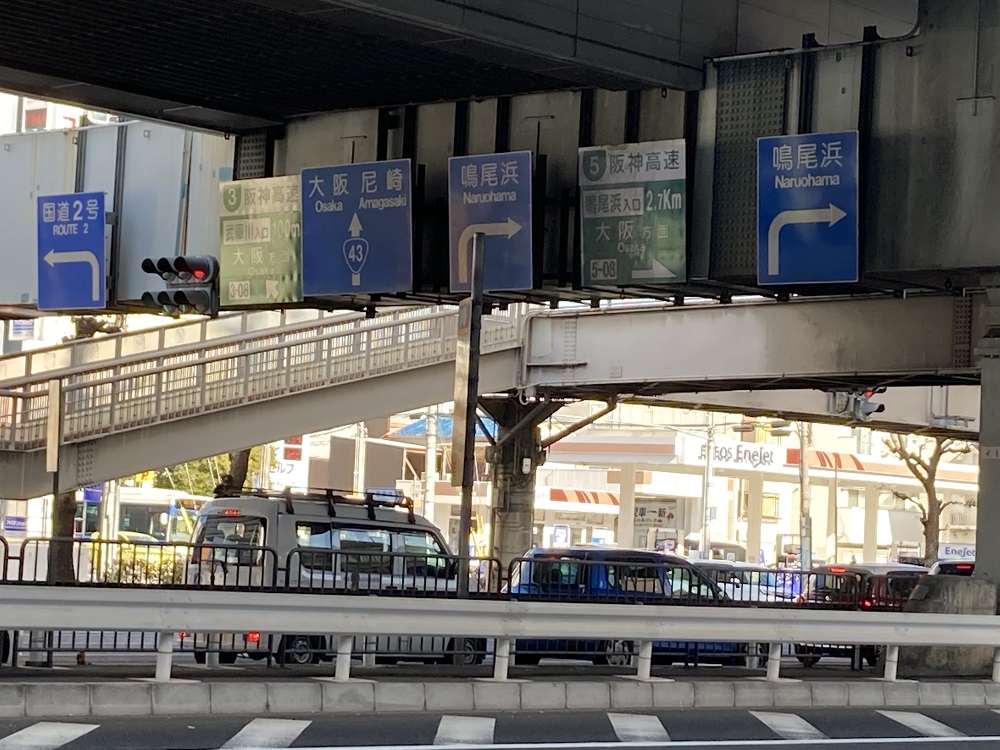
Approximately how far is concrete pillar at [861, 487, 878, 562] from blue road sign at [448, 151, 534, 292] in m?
52.9

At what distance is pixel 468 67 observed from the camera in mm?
19469

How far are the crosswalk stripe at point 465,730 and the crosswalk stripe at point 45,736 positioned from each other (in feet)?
8.18

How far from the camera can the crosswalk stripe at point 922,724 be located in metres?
13.2

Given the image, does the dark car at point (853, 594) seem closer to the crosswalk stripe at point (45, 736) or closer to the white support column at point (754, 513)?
the crosswalk stripe at point (45, 736)

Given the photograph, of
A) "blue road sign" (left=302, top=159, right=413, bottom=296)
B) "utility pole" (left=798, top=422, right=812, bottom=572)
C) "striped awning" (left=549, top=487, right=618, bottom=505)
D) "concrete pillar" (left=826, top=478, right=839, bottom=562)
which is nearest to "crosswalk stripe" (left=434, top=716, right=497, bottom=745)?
"blue road sign" (left=302, top=159, right=413, bottom=296)

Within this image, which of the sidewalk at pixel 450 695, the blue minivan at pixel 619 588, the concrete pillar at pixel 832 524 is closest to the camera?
the sidewalk at pixel 450 695

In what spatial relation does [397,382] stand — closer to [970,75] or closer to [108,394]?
[108,394]

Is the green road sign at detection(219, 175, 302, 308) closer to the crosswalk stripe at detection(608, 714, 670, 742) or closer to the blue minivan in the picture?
the blue minivan

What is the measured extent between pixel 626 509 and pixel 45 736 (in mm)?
53944

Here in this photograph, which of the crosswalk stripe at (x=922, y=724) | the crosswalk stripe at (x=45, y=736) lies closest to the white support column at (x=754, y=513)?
the crosswalk stripe at (x=922, y=724)

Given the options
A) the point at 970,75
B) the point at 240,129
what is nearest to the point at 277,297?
the point at 240,129

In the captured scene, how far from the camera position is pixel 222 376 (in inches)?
1180

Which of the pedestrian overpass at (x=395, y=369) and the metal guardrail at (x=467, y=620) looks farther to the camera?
the pedestrian overpass at (x=395, y=369)

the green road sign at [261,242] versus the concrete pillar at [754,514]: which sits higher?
the green road sign at [261,242]
